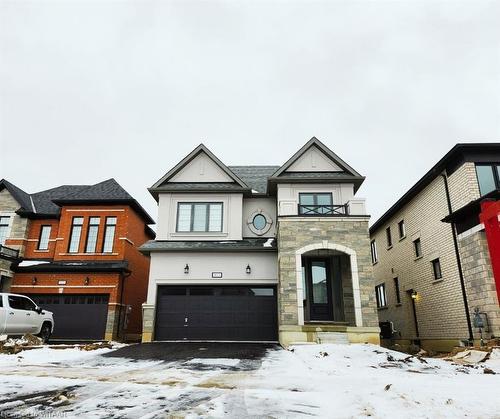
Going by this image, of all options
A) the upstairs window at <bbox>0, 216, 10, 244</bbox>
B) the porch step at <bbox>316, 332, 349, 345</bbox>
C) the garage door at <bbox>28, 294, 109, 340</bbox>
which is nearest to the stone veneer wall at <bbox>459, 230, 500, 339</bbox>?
the porch step at <bbox>316, 332, 349, 345</bbox>

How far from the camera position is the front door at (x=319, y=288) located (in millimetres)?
15289

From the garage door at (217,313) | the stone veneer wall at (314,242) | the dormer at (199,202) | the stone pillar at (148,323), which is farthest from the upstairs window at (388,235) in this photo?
the stone pillar at (148,323)

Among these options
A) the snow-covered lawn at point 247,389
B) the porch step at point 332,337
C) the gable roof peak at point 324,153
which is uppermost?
the gable roof peak at point 324,153

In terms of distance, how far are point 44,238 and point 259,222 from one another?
12217 mm

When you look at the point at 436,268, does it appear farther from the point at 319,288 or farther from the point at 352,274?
the point at 319,288

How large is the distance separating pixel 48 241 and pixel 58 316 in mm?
4550

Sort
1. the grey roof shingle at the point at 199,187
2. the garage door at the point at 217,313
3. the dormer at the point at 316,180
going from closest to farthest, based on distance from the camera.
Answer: the garage door at the point at 217,313 → the dormer at the point at 316,180 → the grey roof shingle at the point at 199,187

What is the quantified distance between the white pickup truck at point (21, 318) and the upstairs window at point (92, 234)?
443cm

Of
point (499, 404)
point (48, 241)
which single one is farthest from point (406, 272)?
point (48, 241)

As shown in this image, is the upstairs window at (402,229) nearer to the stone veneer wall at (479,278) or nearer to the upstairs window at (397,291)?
the upstairs window at (397,291)

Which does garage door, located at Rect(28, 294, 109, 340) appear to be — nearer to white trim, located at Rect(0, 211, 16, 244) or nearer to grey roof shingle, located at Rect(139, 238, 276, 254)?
grey roof shingle, located at Rect(139, 238, 276, 254)

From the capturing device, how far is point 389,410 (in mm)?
3924

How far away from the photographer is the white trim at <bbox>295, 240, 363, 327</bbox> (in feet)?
43.3

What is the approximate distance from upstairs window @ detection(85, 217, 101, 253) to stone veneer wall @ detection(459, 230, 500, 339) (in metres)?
17.3
